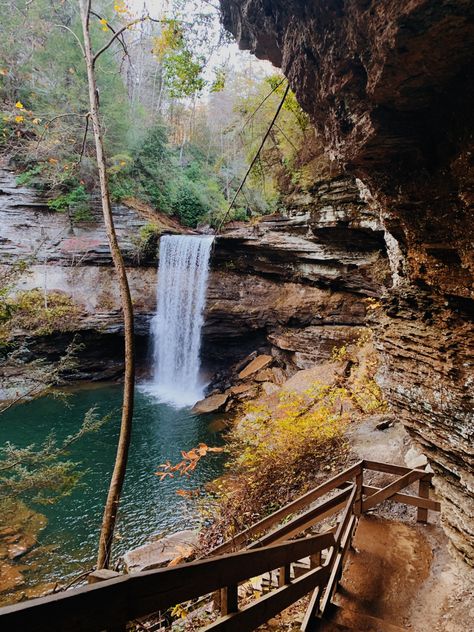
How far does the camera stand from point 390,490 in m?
4.91

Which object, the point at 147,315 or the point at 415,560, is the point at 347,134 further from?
the point at 147,315

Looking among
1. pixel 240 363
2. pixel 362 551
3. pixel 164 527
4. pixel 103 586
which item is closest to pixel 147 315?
pixel 240 363

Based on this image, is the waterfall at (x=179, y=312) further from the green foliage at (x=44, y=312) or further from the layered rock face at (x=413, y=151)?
the layered rock face at (x=413, y=151)

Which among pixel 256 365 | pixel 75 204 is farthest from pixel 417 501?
pixel 75 204

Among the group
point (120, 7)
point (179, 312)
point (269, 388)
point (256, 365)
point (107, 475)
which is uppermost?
point (120, 7)

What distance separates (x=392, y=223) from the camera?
4367mm

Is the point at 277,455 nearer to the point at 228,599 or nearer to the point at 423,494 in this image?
the point at 423,494

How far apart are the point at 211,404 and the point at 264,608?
1300cm

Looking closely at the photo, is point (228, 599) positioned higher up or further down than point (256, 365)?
higher up

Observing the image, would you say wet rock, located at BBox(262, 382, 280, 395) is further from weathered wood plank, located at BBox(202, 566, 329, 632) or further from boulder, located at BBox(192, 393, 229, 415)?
weathered wood plank, located at BBox(202, 566, 329, 632)

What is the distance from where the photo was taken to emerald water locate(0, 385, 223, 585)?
7750 millimetres

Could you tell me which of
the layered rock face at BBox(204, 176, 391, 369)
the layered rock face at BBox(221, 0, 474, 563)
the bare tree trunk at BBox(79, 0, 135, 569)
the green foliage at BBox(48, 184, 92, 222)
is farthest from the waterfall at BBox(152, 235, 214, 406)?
the layered rock face at BBox(221, 0, 474, 563)

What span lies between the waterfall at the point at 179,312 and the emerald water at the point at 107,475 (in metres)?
2.47

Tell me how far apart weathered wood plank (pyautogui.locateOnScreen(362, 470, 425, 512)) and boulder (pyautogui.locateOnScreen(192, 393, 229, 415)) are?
1019cm
